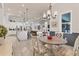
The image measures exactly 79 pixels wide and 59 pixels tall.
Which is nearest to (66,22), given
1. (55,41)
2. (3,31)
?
(55,41)

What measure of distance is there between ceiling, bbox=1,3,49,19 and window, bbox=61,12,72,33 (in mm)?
298

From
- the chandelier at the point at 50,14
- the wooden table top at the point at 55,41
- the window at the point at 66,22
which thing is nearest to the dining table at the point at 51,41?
the wooden table top at the point at 55,41

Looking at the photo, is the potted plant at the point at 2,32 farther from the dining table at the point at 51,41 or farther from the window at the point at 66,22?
the window at the point at 66,22

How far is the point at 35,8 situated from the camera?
2.03 metres

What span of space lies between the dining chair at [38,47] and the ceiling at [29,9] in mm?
337

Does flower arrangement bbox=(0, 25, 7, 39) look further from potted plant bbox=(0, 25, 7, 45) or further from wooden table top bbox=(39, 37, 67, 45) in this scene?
wooden table top bbox=(39, 37, 67, 45)

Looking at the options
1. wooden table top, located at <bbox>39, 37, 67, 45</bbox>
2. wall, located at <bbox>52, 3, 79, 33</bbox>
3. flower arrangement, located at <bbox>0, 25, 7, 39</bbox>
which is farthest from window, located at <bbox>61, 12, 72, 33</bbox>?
flower arrangement, located at <bbox>0, 25, 7, 39</bbox>

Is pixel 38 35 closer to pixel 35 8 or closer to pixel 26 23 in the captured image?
pixel 26 23

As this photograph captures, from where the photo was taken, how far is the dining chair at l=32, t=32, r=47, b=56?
2033 mm

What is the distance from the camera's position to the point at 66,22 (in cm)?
203

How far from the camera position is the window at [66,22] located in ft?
6.57

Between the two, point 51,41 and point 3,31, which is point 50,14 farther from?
point 3,31

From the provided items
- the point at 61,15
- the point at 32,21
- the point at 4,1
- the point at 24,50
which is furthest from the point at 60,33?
the point at 4,1

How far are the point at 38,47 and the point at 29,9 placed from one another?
593 mm
